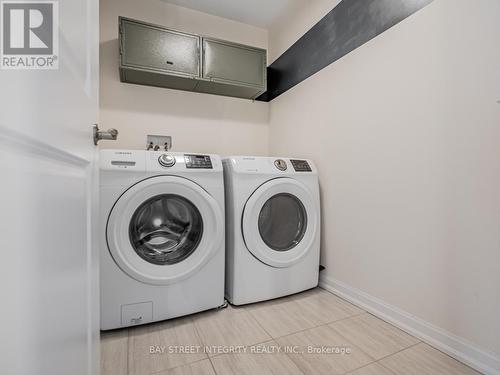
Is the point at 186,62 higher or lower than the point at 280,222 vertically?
higher

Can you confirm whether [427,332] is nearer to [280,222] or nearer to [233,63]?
[280,222]

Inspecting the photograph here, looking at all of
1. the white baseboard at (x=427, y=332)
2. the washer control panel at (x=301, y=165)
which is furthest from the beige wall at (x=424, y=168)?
the washer control panel at (x=301, y=165)

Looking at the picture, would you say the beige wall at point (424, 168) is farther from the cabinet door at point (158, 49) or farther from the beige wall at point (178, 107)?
the cabinet door at point (158, 49)

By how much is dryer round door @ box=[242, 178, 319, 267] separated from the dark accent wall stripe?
929 millimetres

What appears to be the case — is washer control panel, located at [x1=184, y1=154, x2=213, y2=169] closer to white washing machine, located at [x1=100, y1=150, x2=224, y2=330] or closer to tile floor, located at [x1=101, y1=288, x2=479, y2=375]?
white washing machine, located at [x1=100, y1=150, x2=224, y2=330]

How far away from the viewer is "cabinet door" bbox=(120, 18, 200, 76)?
1667 millimetres

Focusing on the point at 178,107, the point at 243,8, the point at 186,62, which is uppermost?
the point at 243,8

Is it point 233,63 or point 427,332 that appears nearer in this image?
point 427,332

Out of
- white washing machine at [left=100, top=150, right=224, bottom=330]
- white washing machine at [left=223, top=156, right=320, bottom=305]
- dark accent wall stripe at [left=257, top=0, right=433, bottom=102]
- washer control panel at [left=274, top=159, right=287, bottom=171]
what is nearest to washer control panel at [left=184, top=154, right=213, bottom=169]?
white washing machine at [left=100, top=150, right=224, bottom=330]

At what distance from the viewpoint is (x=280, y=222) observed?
1.64m

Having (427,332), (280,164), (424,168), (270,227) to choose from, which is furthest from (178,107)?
(427,332)

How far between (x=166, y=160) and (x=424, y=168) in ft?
4.13
